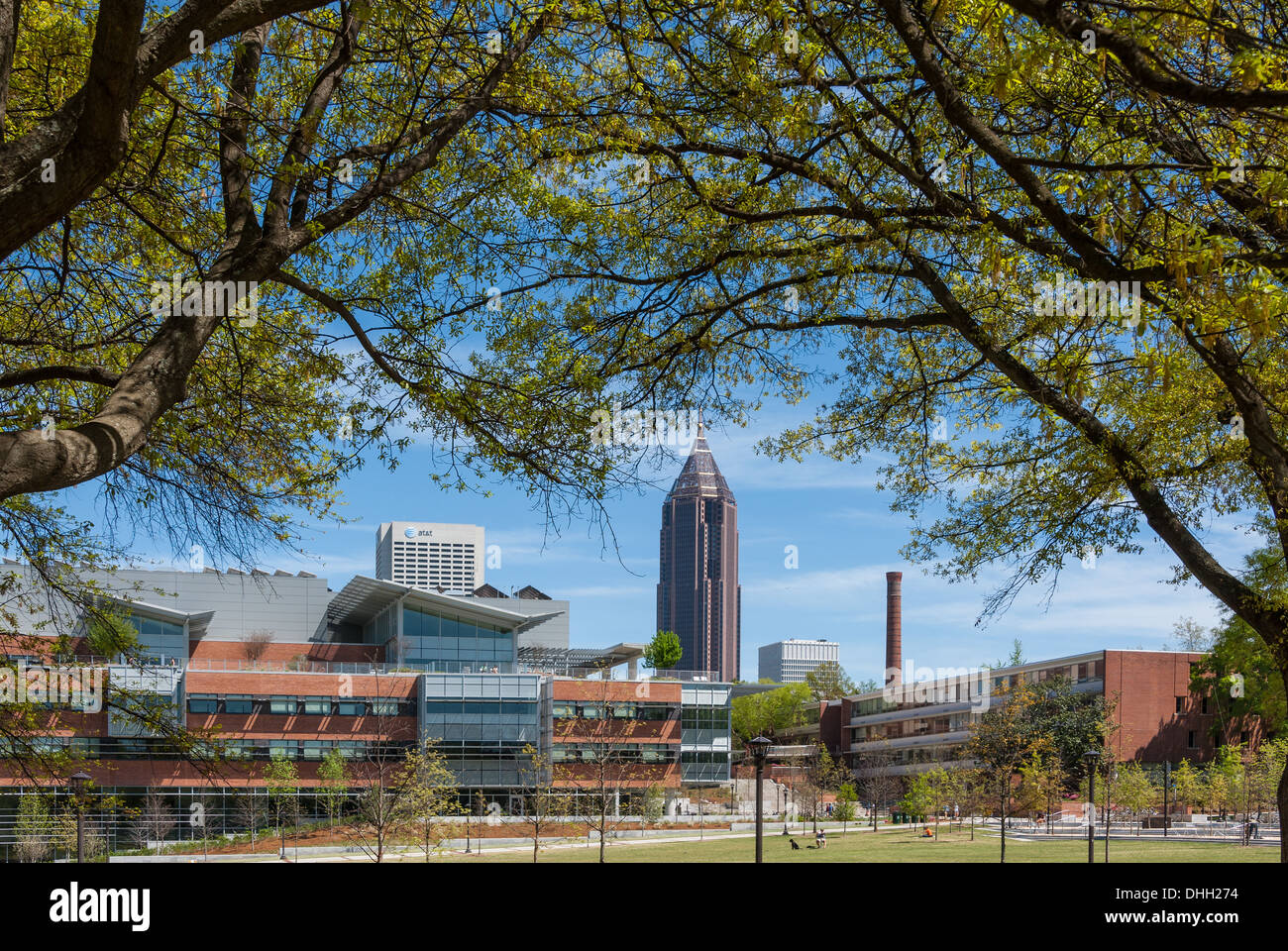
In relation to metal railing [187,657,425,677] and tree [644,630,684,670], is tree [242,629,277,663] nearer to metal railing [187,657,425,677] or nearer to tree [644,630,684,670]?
metal railing [187,657,425,677]

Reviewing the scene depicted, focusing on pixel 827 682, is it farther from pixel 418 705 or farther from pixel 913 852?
pixel 913 852

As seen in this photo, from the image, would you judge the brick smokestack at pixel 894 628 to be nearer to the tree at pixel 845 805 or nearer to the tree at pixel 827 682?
the tree at pixel 827 682

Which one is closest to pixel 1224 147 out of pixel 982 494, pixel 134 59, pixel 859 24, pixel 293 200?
pixel 859 24

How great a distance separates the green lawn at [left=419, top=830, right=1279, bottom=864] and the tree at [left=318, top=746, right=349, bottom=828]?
7.60m

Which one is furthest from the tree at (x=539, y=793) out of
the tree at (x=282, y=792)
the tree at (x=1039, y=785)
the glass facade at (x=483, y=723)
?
the tree at (x=1039, y=785)

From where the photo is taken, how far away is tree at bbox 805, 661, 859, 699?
390 ft

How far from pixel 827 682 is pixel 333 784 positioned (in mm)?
79375

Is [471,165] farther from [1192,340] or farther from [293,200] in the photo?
[1192,340]

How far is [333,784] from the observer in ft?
167

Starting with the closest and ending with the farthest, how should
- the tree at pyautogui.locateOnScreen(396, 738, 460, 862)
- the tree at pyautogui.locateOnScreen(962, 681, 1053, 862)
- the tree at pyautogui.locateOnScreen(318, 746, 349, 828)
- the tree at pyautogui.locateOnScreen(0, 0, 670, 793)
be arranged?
the tree at pyautogui.locateOnScreen(0, 0, 670, 793) → the tree at pyautogui.locateOnScreen(396, 738, 460, 862) → the tree at pyautogui.locateOnScreen(962, 681, 1053, 862) → the tree at pyautogui.locateOnScreen(318, 746, 349, 828)

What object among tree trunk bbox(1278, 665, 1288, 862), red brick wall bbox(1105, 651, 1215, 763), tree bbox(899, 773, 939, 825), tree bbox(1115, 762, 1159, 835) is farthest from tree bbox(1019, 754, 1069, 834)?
tree trunk bbox(1278, 665, 1288, 862)

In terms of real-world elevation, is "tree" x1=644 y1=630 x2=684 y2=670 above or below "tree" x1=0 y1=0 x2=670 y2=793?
below

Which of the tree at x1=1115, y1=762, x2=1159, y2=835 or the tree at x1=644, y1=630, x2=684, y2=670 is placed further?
the tree at x1=644, y1=630, x2=684, y2=670
